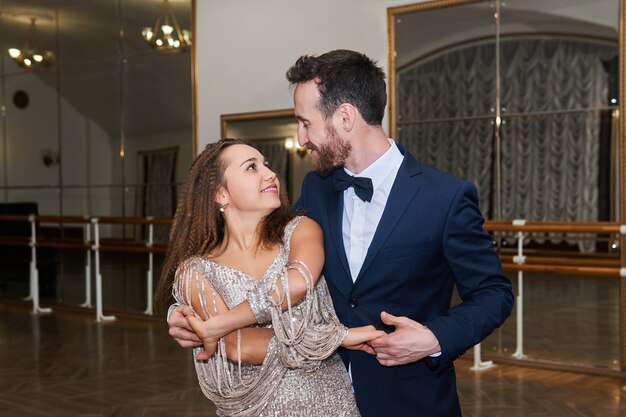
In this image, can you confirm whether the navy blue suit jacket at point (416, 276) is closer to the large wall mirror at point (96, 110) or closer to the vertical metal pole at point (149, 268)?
the large wall mirror at point (96, 110)

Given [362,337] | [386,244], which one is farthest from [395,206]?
[362,337]

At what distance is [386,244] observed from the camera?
1.97 metres

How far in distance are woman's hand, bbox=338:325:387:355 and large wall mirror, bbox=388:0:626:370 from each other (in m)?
4.19

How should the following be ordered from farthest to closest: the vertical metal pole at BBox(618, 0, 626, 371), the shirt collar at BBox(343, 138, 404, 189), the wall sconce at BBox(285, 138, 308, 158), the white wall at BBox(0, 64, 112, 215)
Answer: the white wall at BBox(0, 64, 112, 215) → the wall sconce at BBox(285, 138, 308, 158) → the vertical metal pole at BBox(618, 0, 626, 371) → the shirt collar at BBox(343, 138, 404, 189)

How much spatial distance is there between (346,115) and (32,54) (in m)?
8.70

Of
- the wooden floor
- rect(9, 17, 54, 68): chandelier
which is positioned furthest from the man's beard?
rect(9, 17, 54, 68): chandelier

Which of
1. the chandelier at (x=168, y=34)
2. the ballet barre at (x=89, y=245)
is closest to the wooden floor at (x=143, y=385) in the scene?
the ballet barre at (x=89, y=245)

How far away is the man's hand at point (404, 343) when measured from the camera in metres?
1.78

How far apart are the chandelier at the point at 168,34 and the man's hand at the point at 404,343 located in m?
6.89

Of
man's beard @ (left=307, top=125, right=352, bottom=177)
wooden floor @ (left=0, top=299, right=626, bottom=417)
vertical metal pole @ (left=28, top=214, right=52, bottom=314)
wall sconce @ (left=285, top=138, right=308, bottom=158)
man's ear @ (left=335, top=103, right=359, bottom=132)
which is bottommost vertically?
wooden floor @ (left=0, top=299, right=626, bottom=417)

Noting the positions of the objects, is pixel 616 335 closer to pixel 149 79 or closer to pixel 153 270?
pixel 153 270

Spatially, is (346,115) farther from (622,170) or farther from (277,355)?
(622,170)

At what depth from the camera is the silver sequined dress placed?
1.88m

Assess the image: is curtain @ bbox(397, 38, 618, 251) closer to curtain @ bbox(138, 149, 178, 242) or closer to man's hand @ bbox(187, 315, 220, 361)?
curtain @ bbox(138, 149, 178, 242)
